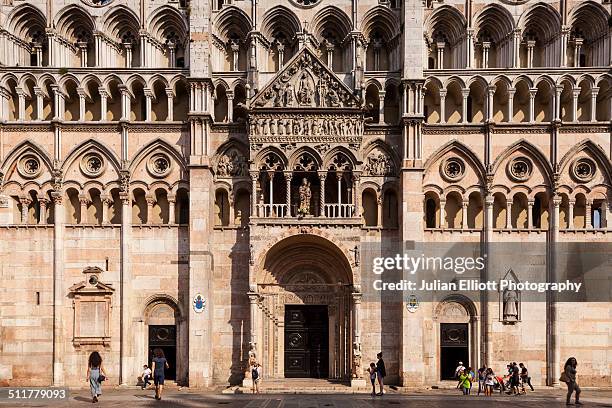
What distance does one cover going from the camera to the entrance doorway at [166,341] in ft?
104

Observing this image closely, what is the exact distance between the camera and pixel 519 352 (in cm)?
3148

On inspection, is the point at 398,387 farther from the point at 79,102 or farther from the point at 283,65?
the point at 79,102

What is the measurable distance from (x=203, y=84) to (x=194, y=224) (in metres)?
7.23

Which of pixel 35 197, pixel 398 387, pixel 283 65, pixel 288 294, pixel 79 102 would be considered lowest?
pixel 398 387

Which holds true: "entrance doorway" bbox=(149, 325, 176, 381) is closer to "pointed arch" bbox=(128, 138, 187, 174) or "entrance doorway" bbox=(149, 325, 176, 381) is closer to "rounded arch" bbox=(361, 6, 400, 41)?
"pointed arch" bbox=(128, 138, 187, 174)

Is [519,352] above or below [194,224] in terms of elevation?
below

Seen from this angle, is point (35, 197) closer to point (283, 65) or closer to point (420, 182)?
point (283, 65)

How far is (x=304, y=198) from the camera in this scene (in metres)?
31.1

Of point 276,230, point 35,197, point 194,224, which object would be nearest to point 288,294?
point 276,230

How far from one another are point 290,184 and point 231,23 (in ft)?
31.3

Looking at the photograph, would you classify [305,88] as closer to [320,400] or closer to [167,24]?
[167,24]

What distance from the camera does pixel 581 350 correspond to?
31.3 m

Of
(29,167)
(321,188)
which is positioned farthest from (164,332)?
(29,167)

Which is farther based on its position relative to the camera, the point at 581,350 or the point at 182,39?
the point at 182,39
